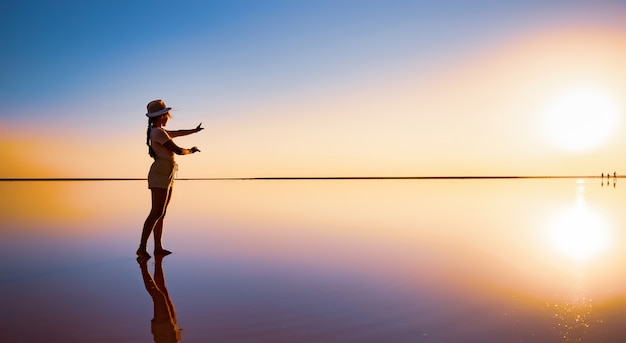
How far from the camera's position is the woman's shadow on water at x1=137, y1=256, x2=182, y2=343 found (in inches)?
130

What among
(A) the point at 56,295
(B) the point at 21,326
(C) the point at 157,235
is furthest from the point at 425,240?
(B) the point at 21,326

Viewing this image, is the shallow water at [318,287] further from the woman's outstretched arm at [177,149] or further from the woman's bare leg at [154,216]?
the woman's outstretched arm at [177,149]

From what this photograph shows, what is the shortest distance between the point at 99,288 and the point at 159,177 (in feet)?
7.14

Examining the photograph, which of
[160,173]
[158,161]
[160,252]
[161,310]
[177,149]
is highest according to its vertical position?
[177,149]

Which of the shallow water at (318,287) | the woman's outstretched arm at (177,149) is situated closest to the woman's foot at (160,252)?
the shallow water at (318,287)

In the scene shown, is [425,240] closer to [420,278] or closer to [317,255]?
[317,255]

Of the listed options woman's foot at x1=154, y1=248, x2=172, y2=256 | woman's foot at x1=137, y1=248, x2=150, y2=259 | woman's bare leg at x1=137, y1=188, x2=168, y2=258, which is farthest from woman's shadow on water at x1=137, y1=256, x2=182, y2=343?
woman's foot at x1=154, y1=248, x2=172, y2=256

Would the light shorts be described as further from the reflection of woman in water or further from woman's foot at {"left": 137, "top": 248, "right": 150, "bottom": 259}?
woman's foot at {"left": 137, "top": 248, "right": 150, "bottom": 259}

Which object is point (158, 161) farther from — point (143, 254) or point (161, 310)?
point (161, 310)

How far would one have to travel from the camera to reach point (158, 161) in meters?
6.72

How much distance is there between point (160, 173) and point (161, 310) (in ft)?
10.2

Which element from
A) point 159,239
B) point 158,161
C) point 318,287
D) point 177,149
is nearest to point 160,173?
point 158,161

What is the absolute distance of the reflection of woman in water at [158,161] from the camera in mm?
6637

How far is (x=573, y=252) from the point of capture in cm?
721
